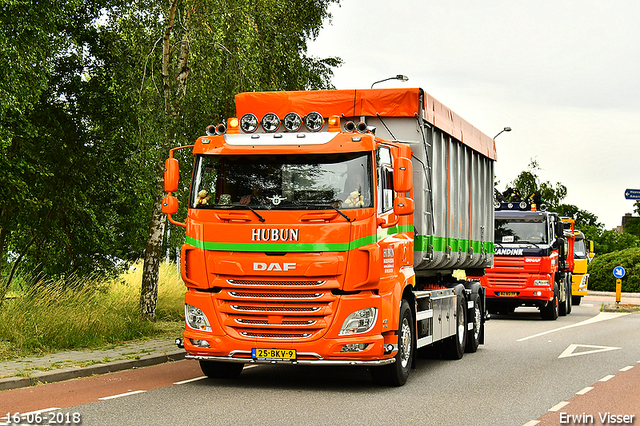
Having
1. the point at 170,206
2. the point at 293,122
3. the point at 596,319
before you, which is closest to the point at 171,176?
the point at 170,206

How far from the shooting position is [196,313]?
35.0 feet

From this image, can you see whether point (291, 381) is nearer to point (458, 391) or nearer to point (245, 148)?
point (458, 391)

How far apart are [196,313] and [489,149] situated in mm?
8679

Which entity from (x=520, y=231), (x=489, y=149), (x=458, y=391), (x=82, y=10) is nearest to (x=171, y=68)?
(x=82, y=10)

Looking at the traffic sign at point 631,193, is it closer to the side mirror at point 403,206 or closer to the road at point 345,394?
the road at point 345,394

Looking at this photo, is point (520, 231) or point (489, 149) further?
point (520, 231)

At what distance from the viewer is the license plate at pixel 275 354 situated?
10227 millimetres

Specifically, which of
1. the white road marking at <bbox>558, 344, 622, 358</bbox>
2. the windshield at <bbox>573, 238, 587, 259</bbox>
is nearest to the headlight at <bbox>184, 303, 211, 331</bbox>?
the white road marking at <bbox>558, 344, 622, 358</bbox>

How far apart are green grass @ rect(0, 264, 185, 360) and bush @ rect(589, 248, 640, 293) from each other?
3479cm

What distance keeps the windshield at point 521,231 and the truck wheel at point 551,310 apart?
6.82 ft

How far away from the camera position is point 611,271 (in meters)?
48.5

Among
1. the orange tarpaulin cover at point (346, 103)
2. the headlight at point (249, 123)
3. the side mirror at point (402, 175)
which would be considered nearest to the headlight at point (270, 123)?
the headlight at point (249, 123)

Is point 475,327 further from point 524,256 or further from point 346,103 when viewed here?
point 524,256

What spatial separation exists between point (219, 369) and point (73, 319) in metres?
4.02
